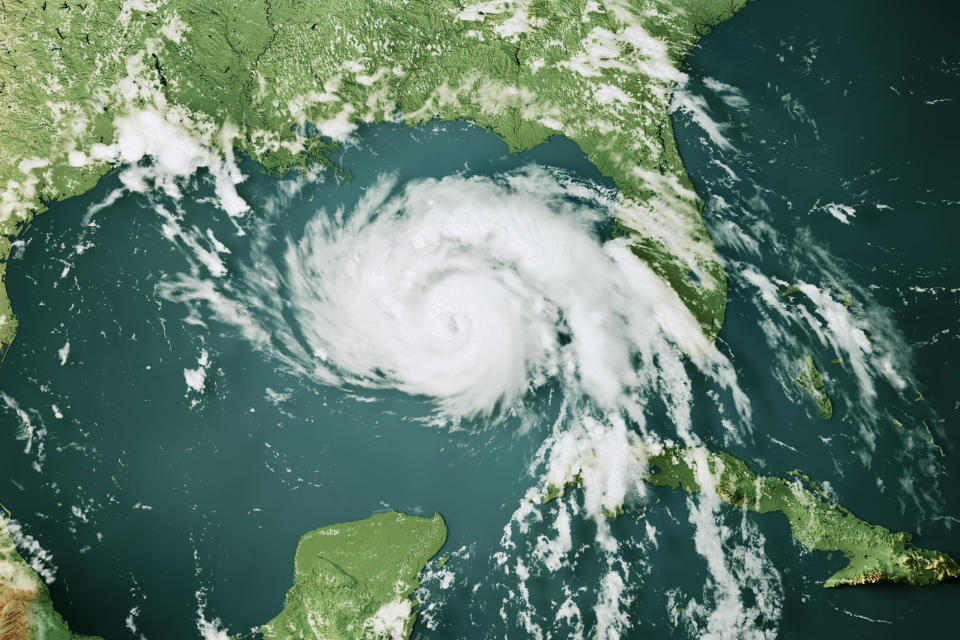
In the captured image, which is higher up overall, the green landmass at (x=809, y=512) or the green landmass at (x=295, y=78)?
the green landmass at (x=295, y=78)

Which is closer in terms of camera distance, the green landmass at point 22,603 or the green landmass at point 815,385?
the green landmass at point 22,603

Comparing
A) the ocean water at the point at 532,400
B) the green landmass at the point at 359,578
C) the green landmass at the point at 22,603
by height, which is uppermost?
the ocean water at the point at 532,400

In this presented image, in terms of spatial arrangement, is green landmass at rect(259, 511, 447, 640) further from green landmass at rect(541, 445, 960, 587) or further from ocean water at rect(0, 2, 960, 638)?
green landmass at rect(541, 445, 960, 587)

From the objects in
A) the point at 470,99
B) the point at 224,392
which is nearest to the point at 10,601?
the point at 224,392

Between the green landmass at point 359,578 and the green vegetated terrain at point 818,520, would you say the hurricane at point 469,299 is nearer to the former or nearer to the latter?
the green vegetated terrain at point 818,520

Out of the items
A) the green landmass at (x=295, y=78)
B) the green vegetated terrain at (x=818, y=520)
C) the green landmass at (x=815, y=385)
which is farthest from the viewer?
the green landmass at (x=295, y=78)

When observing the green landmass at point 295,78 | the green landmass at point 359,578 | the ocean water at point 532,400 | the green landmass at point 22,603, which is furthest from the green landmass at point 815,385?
the green landmass at point 22,603

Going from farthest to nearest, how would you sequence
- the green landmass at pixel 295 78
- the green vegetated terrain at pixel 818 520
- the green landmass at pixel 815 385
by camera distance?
the green landmass at pixel 295 78 → the green landmass at pixel 815 385 → the green vegetated terrain at pixel 818 520
